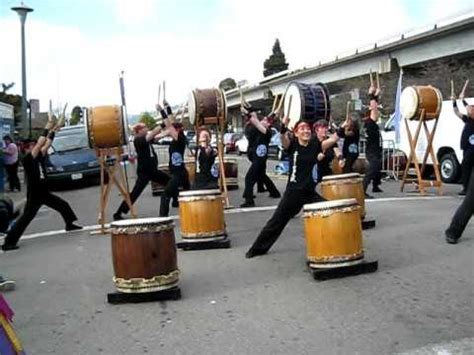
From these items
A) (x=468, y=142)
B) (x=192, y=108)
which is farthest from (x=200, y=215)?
(x=468, y=142)

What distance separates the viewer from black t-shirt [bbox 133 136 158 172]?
41.7 feet

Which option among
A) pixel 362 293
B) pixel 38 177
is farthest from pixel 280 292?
pixel 38 177

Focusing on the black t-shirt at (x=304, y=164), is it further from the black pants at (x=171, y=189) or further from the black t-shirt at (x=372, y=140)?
the black t-shirt at (x=372, y=140)

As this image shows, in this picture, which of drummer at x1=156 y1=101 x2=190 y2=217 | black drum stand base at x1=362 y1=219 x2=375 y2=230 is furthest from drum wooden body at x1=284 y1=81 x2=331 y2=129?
drummer at x1=156 y1=101 x2=190 y2=217

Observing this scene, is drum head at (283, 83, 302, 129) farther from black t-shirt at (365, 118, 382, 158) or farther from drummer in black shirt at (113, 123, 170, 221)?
black t-shirt at (365, 118, 382, 158)

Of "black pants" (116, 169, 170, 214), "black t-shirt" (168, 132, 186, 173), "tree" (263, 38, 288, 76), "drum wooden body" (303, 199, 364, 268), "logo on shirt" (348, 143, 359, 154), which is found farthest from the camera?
"tree" (263, 38, 288, 76)

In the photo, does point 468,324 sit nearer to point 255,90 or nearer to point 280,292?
point 280,292

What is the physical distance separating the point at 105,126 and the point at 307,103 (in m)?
3.30

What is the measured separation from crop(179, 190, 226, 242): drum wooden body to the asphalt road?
0.30 m

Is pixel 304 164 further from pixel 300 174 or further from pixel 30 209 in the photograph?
pixel 30 209

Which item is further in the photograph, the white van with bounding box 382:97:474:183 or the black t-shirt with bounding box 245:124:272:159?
the white van with bounding box 382:97:474:183

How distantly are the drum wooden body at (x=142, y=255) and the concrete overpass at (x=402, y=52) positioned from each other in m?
25.8

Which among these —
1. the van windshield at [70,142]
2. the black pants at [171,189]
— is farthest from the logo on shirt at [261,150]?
the van windshield at [70,142]

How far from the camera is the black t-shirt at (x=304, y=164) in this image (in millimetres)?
8156
